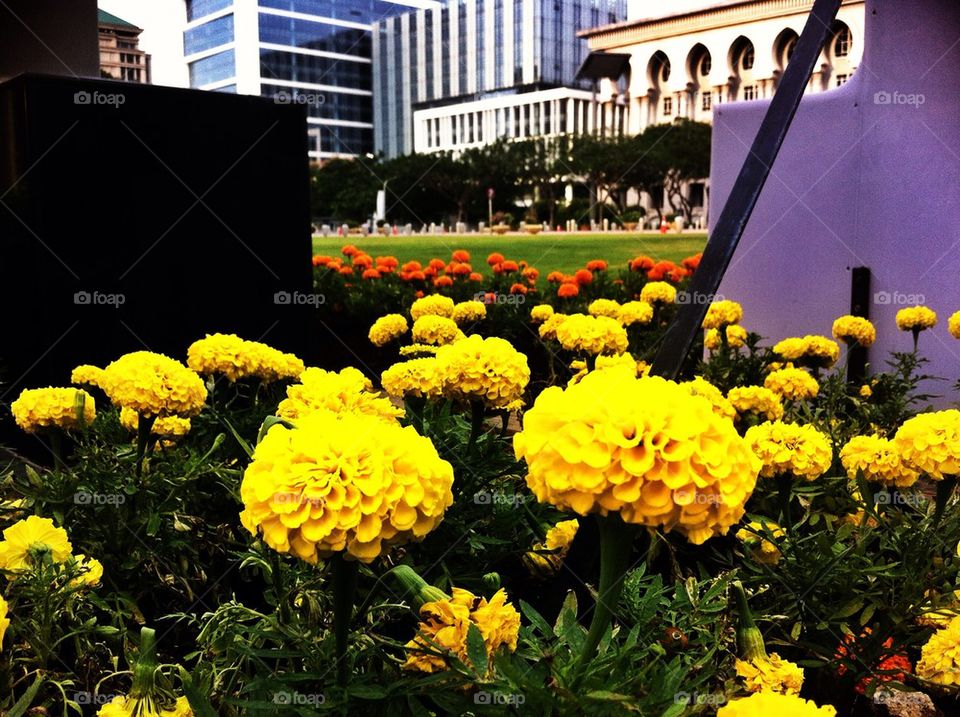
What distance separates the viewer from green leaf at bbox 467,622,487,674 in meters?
0.87

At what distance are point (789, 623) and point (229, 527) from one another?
1139 millimetres

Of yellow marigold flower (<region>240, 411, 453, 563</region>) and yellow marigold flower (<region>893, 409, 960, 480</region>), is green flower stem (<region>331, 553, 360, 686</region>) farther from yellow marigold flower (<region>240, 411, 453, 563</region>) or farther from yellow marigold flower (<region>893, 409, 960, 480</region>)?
yellow marigold flower (<region>893, 409, 960, 480</region>)

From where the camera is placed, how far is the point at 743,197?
6.77 feet

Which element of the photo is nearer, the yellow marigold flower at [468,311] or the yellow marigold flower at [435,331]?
the yellow marigold flower at [435,331]

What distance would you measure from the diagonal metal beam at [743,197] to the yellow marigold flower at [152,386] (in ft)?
3.06

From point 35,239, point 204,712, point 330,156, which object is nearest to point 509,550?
point 204,712

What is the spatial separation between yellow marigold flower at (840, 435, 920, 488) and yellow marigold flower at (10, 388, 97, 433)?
5.04 feet

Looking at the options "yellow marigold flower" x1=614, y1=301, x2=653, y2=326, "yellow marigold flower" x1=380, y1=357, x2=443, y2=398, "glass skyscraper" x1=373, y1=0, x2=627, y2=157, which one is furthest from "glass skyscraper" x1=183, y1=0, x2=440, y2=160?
"glass skyscraper" x1=373, y1=0, x2=627, y2=157

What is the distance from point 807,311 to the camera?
403 cm

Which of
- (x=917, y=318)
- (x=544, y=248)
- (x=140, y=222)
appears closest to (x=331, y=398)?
(x=140, y=222)

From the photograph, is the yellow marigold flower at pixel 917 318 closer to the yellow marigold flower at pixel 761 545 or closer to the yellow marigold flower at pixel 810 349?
the yellow marigold flower at pixel 810 349

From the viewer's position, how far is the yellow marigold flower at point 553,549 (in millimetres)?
1543

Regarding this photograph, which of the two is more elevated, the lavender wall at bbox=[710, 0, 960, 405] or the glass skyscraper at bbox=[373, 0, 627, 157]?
the glass skyscraper at bbox=[373, 0, 627, 157]

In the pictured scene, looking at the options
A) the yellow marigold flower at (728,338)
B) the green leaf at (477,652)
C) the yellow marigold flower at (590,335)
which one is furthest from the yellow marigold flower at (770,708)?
the yellow marigold flower at (728,338)
